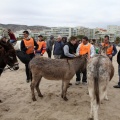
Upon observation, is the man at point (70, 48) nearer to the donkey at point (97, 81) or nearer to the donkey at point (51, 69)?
the donkey at point (51, 69)

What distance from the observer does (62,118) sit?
5.40m

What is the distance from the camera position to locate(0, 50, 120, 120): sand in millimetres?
5535

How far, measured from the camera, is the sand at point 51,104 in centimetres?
554

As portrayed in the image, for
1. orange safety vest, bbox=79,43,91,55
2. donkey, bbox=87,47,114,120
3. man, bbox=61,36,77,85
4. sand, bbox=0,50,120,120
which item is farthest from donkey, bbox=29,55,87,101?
donkey, bbox=87,47,114,120

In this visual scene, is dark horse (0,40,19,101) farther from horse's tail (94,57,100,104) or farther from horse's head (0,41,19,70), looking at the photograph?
horse's tail (94,57,100,104)

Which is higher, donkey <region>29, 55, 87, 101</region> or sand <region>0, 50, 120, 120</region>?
donkey <region>29, 55, 87, 101</region>

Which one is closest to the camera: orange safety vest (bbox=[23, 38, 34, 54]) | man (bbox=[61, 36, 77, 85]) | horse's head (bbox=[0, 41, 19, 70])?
horse's head (bbox=[0, 41, 19, 70])

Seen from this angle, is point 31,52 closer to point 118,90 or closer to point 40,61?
point 40,61

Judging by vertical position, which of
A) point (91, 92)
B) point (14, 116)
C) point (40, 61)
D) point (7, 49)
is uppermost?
point (7, 49)

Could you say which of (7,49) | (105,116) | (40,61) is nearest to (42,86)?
(40,61)

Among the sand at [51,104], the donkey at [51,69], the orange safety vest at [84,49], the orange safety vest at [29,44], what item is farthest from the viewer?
the orange safety vest at [29,44]

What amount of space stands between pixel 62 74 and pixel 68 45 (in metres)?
1.70

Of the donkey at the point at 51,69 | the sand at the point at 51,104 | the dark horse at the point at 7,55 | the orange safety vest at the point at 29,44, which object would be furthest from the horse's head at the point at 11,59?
the orange safety vest at the point at 29,44

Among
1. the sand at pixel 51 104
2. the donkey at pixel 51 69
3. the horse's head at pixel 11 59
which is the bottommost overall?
the sand at pixel 51 104
